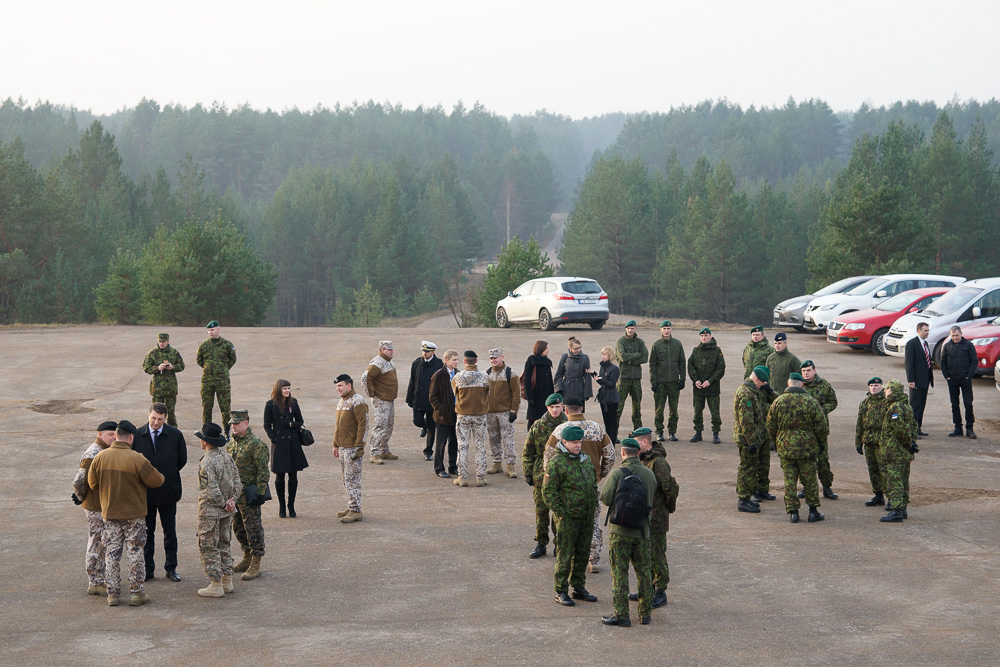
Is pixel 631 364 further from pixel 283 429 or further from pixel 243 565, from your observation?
pixel 243 565

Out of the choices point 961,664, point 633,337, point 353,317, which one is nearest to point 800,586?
point 961,664

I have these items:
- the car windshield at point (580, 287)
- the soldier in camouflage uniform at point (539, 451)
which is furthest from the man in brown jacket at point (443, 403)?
the car windshield at point (580, 287)

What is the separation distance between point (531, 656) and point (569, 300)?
2262 centimetres

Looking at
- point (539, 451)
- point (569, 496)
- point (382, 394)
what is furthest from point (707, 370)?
point (569, 496)

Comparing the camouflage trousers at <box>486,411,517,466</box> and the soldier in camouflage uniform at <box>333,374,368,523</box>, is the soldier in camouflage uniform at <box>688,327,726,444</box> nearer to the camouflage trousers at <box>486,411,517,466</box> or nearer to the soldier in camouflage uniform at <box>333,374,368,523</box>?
the camouflage trousers at <box>486,411,517,466</box>

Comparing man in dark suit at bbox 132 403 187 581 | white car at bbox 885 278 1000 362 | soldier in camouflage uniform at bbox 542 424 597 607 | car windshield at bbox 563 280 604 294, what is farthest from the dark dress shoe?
car windshield at bbox 563 280 604 294

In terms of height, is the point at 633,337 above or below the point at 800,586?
above

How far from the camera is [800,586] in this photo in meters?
9.15

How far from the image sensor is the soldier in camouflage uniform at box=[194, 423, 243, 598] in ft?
29.0

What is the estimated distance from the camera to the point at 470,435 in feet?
43.9

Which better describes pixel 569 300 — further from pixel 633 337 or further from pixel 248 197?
pixel 248 197

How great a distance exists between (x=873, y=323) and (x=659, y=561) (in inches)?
725

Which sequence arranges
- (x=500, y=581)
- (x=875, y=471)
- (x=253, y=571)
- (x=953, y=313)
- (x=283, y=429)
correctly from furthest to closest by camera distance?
(x=953, y=313) → (x=875, y=471) → (x=283, y=429) → (x=253, y=571) → (x=500, y=581)

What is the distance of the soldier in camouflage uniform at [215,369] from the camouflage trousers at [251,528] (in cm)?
681
